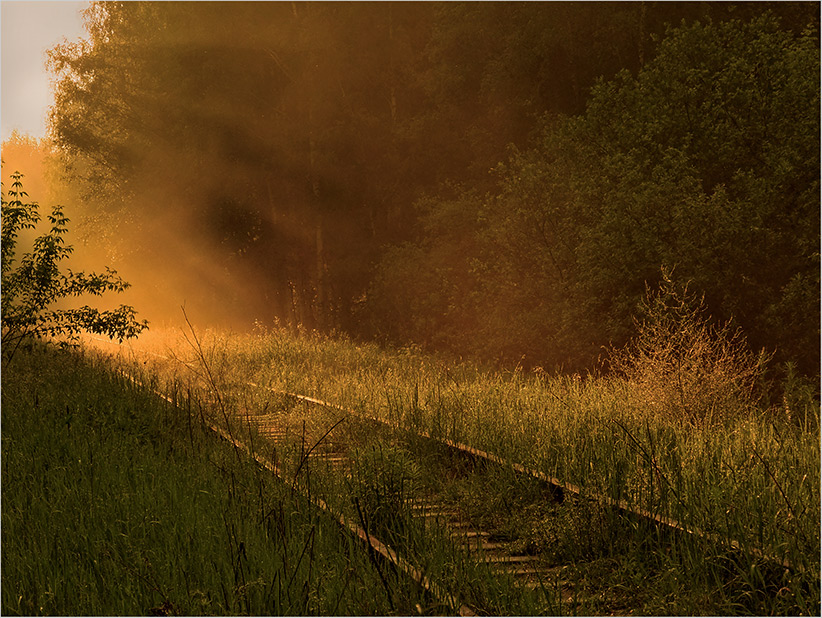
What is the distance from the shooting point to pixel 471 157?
94.4 ft

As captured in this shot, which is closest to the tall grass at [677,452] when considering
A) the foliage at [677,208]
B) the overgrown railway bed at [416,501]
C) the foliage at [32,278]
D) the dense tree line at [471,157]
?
the overgrown railway bed at [416,501]

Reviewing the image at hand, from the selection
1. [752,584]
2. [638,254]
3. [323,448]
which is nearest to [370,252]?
[638,254]

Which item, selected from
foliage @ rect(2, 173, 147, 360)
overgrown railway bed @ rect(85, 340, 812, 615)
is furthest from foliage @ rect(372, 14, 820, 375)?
foliage @ rect(2, 173, 147, 360)

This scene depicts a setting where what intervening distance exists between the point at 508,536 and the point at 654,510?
3.66 ft

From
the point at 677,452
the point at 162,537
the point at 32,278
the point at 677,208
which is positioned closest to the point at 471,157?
the point at 677,208

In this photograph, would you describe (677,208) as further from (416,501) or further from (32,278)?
(32,278)

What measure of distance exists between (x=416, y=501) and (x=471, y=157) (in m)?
22.8

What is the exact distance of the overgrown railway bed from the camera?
5227 mm

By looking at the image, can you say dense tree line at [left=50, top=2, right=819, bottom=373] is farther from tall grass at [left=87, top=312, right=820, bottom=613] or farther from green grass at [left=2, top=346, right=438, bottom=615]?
green grass at [left=2, top=346, right=438, bottom=615]

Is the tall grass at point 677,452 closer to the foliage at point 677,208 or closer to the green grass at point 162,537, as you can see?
the green grass at point 162,537

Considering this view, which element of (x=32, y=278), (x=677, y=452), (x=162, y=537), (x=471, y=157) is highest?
(x=471, y=157)

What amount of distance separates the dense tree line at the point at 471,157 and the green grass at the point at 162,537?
11.7 m

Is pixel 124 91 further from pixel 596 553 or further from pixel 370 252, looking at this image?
pixel 596 553

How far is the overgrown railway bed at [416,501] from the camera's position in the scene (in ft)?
17.1
